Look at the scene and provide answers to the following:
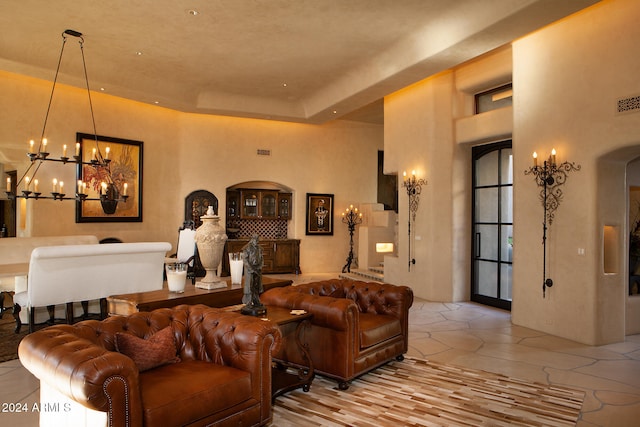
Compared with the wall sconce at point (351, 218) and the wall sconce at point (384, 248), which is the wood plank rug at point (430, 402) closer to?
the wall sconce at point (384, 248)

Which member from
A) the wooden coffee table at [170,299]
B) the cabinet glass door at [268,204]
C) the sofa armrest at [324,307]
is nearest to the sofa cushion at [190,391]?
the wooden coffee table at [170,299]

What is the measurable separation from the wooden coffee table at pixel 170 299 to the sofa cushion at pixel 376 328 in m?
1.31

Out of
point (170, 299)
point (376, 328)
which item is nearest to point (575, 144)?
point (376, 328)

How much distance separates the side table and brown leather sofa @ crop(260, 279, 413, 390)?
51mm

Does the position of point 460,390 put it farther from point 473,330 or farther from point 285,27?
point 285,27

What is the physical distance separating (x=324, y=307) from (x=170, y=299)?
1398mm

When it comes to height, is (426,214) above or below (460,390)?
above

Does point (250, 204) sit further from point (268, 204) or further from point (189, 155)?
point (189, 155)

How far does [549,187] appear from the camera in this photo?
601cm

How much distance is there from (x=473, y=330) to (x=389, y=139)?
4.64 m

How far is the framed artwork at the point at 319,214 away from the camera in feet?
38.5

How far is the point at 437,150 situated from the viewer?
805cm

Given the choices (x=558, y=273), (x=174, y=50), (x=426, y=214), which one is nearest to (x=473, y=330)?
(x=558, y=273)

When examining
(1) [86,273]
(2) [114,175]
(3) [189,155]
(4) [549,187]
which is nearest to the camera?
(1) [86,273]
